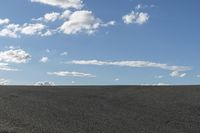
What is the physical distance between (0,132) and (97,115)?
1325 cm

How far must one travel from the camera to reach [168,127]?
34969 millimetres

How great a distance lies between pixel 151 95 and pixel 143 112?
1451 centimetres

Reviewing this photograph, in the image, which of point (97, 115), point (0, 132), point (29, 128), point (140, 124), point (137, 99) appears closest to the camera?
point (0, 132)

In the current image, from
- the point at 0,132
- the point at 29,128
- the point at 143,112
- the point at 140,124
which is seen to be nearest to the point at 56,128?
the point at 29,128

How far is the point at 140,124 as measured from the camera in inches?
1375

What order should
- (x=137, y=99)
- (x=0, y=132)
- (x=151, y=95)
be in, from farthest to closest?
(x=151, y=95)
(x=137, y=99)
(x=0, y=132)

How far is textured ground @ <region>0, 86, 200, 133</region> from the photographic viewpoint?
102 ft

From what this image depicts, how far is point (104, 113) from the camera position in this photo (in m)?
39.8

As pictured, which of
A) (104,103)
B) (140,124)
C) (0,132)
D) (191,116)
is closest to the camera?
(0,132)

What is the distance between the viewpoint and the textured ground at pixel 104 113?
31.1 m

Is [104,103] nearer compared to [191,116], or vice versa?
[191,116]

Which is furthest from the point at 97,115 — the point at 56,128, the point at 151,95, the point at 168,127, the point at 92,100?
the point at 151,95

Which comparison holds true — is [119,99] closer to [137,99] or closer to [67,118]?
[137,99]

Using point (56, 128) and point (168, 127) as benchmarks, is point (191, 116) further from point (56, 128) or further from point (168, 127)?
point (56, 128)
